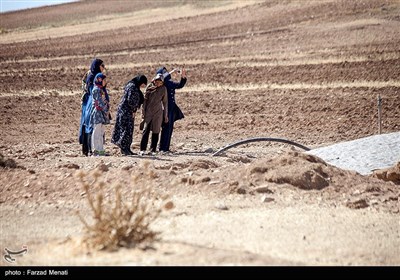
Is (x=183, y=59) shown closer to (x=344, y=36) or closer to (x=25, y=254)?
(x=344, y=36)

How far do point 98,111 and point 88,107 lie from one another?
392 millimetres

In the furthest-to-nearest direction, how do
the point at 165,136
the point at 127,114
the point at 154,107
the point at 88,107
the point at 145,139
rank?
the point at 165,136, the point at 145,139, the point at 154,107, the point at 127,114, the point at 88,107

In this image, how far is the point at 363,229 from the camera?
885 cm

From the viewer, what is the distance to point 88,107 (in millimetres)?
14172

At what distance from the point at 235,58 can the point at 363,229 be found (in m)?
22.1

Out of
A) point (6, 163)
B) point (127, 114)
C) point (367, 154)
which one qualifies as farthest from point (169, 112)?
point (367, 154)

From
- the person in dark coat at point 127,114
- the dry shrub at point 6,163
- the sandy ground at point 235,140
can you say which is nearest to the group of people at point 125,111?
the person in dark coat at point 127,114

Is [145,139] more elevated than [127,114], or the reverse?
[127,114]

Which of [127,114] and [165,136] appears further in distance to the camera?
[165,136]

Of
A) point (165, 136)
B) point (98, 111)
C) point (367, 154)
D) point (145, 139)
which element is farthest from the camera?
point (165, 136)

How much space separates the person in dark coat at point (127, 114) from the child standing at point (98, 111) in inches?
17.1

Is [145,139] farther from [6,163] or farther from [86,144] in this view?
[6,163]

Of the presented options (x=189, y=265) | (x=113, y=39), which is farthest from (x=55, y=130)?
(x=113, y=39)

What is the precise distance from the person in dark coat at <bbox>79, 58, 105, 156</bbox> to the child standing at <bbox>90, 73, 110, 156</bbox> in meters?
0.13
